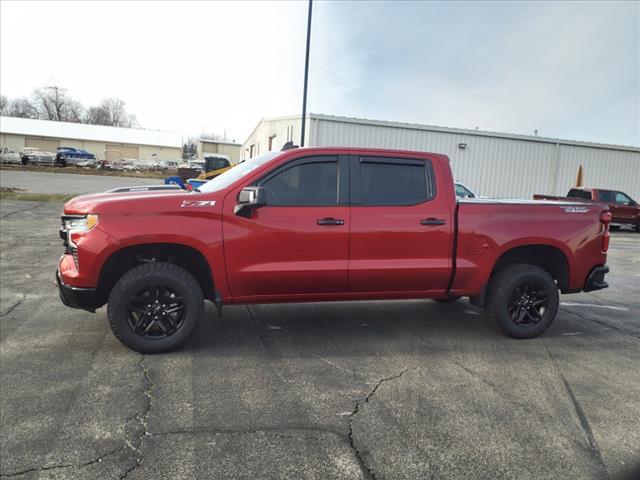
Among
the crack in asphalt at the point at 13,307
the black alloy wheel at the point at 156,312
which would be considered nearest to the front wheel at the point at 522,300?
the black alloy wheel at the point at 156,312

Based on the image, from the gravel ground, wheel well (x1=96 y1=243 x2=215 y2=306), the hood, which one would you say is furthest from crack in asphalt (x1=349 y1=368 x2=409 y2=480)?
the gravel ground

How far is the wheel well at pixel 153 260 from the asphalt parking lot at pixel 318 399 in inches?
21.8

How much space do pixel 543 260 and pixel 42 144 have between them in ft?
255

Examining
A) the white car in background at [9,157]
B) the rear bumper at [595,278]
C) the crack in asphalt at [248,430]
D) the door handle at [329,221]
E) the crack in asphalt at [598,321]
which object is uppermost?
the white car in background at [9,157]

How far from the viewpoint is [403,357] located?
4.49 m

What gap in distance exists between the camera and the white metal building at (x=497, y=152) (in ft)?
62.6

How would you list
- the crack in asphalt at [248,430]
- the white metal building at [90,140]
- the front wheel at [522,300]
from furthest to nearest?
the white metal building at [90,140] → the front wheel at [522,300] → the crack in asphalt at [248,430]

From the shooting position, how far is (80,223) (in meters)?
4.22

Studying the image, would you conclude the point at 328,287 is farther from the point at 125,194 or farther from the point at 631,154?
the point at 631,154

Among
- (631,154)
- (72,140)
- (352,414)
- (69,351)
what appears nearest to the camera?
(352,414)

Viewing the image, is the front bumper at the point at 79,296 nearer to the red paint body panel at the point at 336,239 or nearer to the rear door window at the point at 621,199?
the red paint body panel at the point at 336,239

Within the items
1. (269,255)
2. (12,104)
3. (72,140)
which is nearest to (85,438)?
(269,255)

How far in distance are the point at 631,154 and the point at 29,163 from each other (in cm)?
5270

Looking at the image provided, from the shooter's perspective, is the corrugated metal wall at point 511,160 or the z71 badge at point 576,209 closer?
the z71 badge at point 576,209
